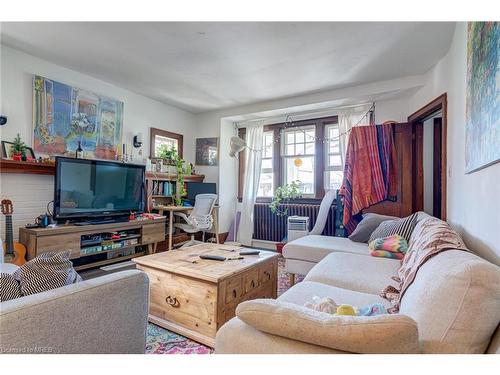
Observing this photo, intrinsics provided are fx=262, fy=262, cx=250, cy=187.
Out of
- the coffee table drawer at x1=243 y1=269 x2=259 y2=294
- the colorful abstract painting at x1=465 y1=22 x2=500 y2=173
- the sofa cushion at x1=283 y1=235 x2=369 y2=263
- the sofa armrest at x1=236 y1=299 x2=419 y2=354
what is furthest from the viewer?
the sofa cushion at x1=283 y1=235 x2=369 y2=263

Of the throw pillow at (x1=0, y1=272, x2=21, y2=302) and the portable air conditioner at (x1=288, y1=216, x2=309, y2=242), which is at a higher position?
the throw pillow at (x1=0, y1=272, x2=21, y2=302)

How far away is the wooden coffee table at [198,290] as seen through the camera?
1715 millimetres

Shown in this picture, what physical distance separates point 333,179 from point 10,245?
4174 mm

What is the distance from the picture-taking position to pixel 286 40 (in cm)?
252

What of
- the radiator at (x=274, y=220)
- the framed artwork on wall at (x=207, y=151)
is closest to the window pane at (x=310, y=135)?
the radiator at (x=274, y=220)

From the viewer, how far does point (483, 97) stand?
4.56 feet

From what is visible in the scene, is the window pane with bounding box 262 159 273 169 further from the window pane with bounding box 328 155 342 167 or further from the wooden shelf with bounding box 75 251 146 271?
the wooden shelf with bounding box 75 251 146 271

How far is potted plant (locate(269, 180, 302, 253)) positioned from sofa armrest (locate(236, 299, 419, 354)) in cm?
364

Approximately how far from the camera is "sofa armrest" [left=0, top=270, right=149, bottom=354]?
0.80m

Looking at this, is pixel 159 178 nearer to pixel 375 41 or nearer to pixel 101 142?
pixel 101 142

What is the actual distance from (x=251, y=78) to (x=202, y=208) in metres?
2.09

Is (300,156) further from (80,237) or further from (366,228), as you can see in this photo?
(80,237)

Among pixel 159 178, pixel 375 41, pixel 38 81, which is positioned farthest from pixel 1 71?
pixel 375 41

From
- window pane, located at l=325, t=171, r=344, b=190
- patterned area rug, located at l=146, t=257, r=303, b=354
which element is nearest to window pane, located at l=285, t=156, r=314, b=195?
window pane, located at l=325, t=171, r=344, b=190
